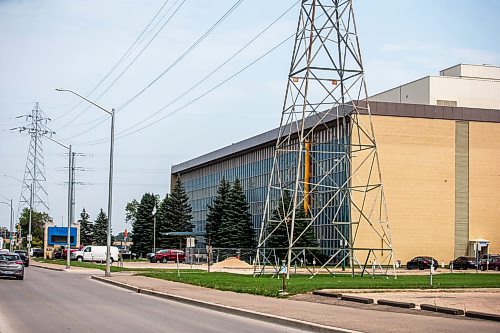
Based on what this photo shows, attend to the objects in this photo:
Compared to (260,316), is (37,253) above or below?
below

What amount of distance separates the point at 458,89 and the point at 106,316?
75.1 metres

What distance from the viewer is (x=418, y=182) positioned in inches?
3177

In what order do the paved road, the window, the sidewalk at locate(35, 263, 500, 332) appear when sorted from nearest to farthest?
the paved road < the sidewalk at locate(35, 263, 500, 332) < the window

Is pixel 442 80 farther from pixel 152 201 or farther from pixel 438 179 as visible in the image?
pixel 152 201

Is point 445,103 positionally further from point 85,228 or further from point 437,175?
point 85,228

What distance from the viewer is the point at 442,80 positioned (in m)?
89.1

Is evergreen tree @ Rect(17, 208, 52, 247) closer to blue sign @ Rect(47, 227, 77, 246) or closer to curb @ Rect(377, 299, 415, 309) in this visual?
blue sign @ Rect(47, 227, 77, 246)

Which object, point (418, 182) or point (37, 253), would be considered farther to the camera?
point (37, 253)

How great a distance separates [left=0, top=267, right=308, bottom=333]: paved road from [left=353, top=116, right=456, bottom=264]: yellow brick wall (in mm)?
52351

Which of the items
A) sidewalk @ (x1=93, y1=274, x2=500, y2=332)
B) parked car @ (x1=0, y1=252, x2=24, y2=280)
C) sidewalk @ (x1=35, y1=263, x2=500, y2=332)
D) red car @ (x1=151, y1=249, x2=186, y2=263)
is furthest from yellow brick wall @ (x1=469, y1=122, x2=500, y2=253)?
sidewalk @ (x1=93, y1=274, x2=500, y2=332)

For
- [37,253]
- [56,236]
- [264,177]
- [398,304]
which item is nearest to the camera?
[398,304]

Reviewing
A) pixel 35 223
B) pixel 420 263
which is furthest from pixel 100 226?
pixel 420 263

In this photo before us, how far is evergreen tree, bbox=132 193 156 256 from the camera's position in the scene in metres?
117

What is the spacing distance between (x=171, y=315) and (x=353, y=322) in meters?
5.19
